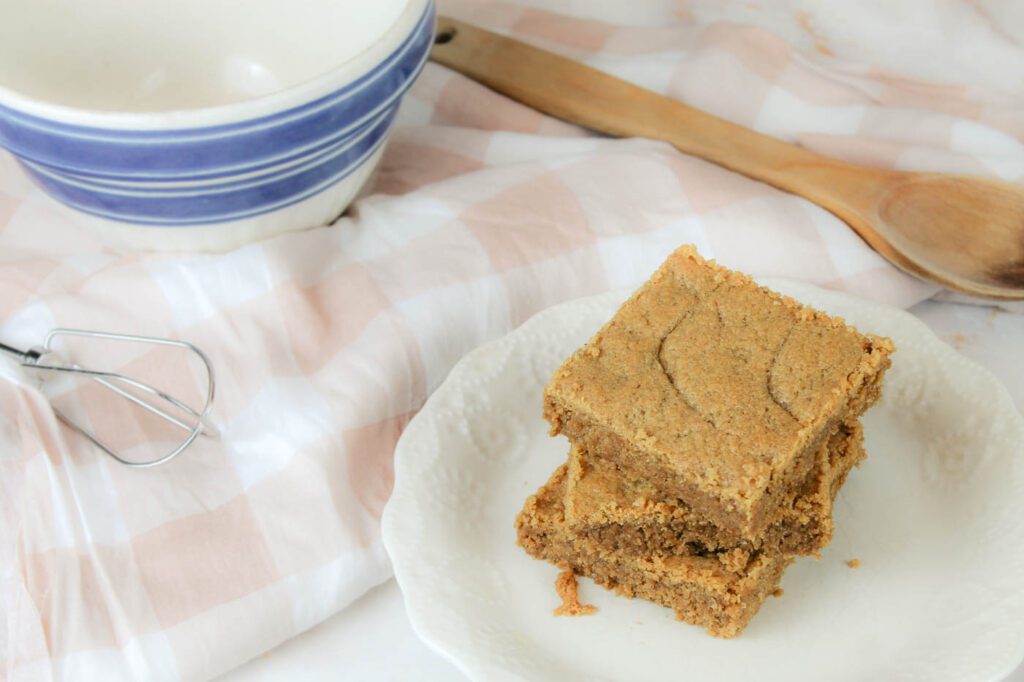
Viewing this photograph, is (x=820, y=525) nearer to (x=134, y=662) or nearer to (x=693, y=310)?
(x=693, y=310)

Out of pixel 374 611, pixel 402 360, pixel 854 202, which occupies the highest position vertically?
pixel 854 202

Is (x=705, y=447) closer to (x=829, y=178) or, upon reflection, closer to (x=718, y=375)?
(x=718, y=375)

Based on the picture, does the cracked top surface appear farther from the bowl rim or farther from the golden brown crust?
the bowl rim

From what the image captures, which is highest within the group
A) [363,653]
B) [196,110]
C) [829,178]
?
[196,110]

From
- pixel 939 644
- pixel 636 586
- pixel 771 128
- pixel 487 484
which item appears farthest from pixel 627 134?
pixel 939 644

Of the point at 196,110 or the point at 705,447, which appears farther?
the point at 196,110

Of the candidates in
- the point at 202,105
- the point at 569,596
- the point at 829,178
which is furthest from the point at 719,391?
the point at 202,105

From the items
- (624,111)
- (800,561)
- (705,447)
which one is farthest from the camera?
(624,111)
